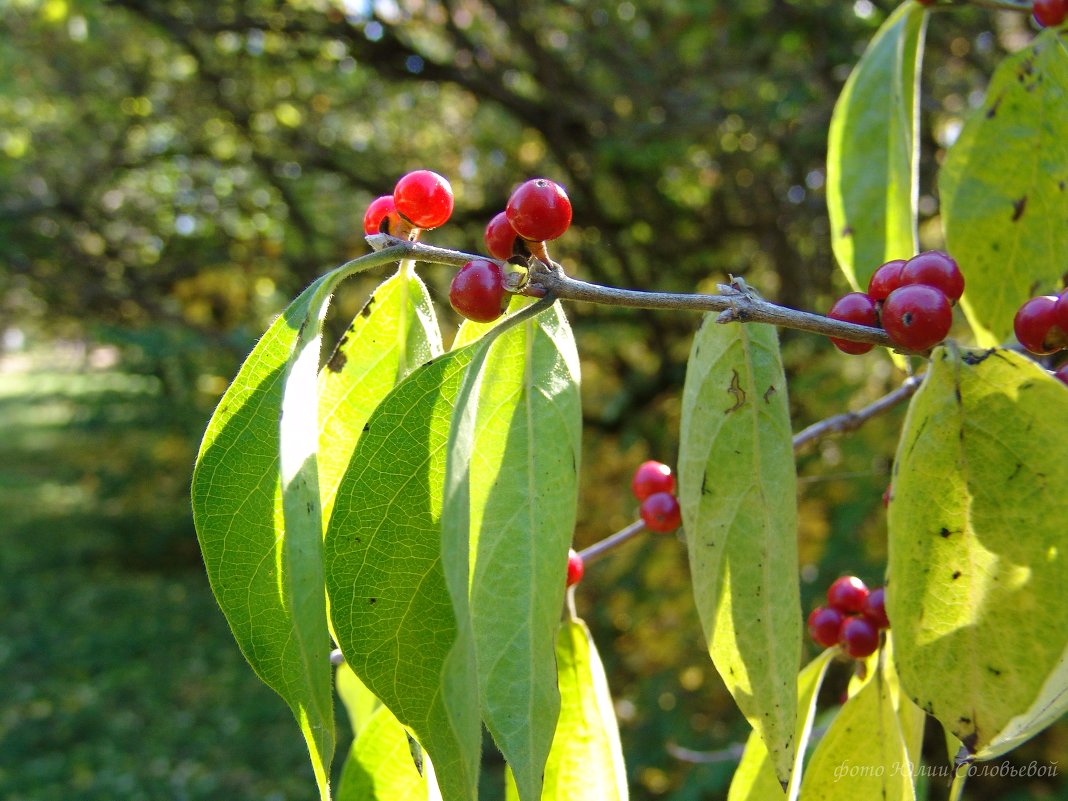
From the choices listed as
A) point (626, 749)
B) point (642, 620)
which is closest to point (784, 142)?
point (642, 620)

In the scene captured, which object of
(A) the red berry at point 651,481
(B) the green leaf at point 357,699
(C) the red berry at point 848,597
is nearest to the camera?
(B) the green leaf at point 357,699

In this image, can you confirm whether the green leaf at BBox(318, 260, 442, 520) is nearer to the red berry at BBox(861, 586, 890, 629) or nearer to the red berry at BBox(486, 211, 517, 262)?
the red berry at BBox(486, 211, 517, 262)

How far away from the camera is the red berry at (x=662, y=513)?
1325mm

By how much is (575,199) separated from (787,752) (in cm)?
501

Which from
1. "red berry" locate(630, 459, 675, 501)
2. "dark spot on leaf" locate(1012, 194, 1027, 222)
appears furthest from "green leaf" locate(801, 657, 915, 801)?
"dark spot on leaf" locate(1012, 194, 1027, 222)

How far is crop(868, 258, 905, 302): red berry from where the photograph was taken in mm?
873

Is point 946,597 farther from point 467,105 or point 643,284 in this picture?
point 467,105

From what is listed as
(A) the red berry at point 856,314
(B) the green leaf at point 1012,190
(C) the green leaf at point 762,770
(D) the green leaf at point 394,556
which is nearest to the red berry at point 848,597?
(C) the green leaf at point 762,770

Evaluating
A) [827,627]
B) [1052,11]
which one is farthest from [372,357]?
[1052,11]

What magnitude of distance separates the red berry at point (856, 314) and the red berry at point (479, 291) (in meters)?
0.31

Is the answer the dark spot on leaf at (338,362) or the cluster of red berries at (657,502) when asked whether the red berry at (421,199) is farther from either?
the cluster of red berries at (657,502)

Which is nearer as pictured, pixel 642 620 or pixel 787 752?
pixel 787 752

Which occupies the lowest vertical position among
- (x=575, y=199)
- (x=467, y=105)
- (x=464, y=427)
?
(x=464, y=427)

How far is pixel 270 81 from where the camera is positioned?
20.9ft
